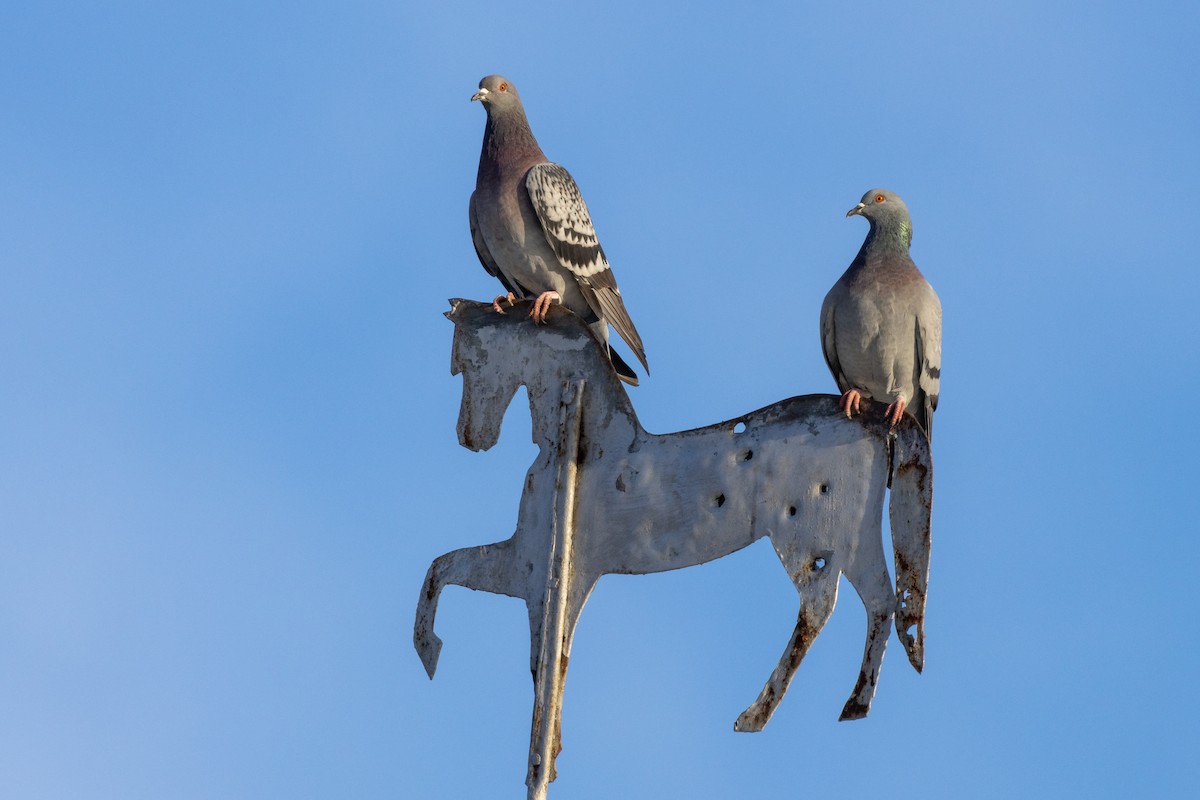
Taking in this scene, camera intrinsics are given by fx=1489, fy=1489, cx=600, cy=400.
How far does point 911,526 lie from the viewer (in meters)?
5.89

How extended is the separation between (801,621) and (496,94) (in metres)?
4.98

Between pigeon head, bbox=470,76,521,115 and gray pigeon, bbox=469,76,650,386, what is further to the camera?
pigeon head, bbox=470,76,521,115

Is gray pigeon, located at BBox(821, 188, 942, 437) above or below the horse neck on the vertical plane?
above

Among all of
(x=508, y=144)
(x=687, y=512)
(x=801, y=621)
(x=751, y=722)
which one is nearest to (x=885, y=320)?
(x=508, y=144)

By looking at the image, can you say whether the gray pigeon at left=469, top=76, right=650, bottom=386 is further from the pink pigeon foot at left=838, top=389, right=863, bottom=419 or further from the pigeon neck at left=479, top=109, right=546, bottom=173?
the pink pigeon foot at left=838, top=389, right=863, bottom=419

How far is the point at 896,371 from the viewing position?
8.79m

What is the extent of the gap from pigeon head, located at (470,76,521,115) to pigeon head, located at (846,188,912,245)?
7.78 feet

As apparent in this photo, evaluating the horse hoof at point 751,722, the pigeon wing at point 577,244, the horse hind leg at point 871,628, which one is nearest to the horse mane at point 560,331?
the horse hind leg at point 871,628

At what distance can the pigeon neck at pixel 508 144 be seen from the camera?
959 cm

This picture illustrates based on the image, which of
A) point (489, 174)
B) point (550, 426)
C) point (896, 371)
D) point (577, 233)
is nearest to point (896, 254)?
point (896, 371)

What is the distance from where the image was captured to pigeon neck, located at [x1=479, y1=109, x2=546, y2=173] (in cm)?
959

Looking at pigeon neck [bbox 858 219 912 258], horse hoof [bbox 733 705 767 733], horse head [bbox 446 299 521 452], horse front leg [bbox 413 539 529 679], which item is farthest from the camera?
pigeon neck [bbox 858 219 912 258]

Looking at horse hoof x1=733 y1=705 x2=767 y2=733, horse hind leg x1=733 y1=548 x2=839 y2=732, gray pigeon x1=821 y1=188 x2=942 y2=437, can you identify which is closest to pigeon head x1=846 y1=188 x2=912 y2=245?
gray pigeon x1=821 y1=188 x2=942 y2=437

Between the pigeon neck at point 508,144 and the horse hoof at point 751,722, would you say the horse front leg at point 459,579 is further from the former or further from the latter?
the pigeon neck at point 508,144
